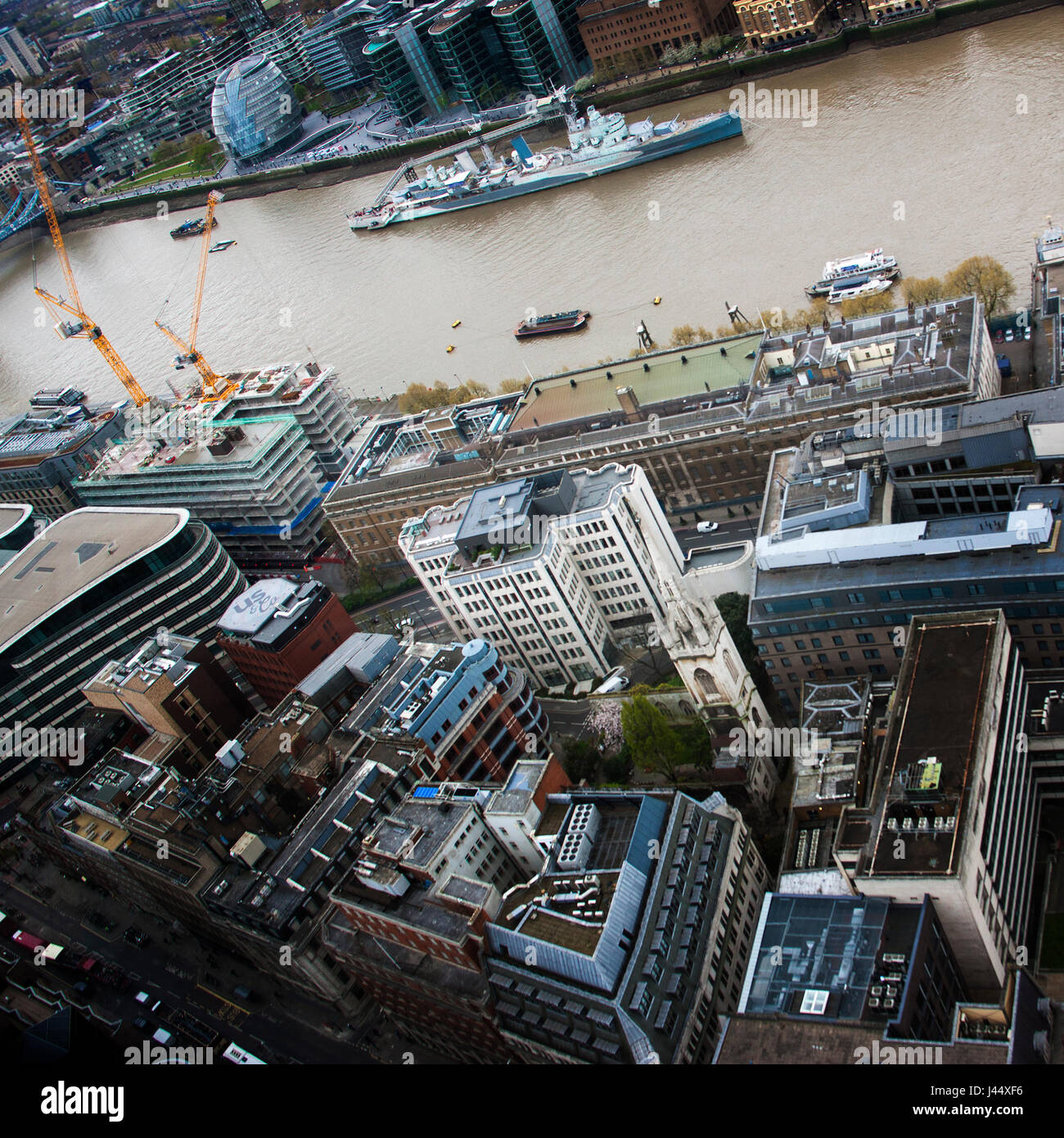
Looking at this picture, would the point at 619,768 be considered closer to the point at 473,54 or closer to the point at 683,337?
the point at 683,337

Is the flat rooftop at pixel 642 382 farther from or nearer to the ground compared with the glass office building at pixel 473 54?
nearer to the ground

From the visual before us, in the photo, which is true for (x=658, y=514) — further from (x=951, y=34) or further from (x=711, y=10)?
(x=711, y=10)

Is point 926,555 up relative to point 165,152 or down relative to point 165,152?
down

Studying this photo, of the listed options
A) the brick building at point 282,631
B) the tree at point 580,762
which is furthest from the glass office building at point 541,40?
the tree at point 580,762

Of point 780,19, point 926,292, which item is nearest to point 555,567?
point 926,292

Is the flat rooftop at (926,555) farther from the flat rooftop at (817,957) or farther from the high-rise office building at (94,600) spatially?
the high-rise office building at (94,600)

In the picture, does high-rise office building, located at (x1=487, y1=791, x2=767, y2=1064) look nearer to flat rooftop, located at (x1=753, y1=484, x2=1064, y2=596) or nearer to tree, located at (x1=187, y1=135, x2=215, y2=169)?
flat rooftop, located at (x1=753, y1=484, x2=1064, y2=596)
